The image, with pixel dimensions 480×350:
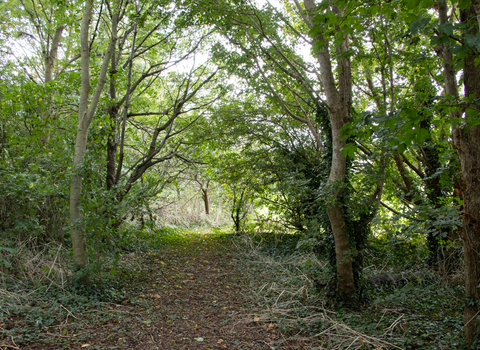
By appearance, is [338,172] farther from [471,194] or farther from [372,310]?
[372,310]

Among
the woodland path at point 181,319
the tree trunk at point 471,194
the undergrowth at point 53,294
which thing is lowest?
the woodland path at point 181,319

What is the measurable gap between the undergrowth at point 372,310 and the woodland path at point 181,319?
36 centimetres

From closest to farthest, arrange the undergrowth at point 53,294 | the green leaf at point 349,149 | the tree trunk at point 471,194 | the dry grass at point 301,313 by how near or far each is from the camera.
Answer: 1. the green leaf at point 349,149
2. the tree trunk at point 471,194
3. the undergrowth at point 53,294
4. the dry grass at point 301,313

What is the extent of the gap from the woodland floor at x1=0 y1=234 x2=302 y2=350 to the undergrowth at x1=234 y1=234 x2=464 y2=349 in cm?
38

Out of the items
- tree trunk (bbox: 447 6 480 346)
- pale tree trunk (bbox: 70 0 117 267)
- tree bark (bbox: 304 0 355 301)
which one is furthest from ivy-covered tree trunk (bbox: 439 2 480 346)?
pale tree trunk (bbox: 70 0 117 267)

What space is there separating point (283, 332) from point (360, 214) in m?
2.27

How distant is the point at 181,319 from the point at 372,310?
2885mm

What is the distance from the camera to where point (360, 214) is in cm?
499

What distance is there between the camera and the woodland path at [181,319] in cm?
347

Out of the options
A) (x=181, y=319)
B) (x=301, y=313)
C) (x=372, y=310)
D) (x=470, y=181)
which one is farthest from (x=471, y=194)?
(x=181, y=319)

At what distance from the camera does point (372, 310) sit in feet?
14.9

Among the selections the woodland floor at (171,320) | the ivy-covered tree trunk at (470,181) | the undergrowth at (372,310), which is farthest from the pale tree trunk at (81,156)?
the ivy-covered tree trunk at (470,181)

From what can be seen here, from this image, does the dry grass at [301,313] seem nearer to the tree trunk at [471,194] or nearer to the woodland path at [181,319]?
the woodland path at [181,319]

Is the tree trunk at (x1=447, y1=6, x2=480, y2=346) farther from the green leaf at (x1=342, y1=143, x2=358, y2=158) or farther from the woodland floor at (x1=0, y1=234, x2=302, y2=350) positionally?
the woodland floor at (x1=0, y1=234, x2=302, y2=350)
